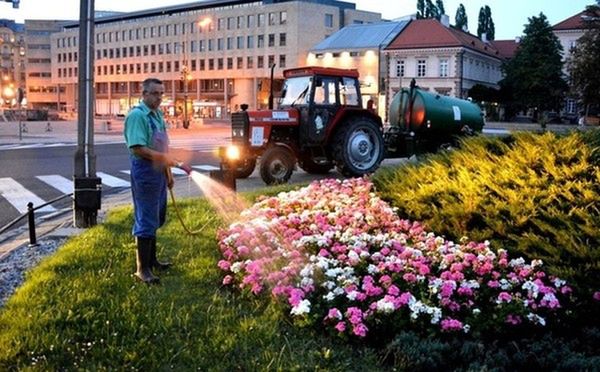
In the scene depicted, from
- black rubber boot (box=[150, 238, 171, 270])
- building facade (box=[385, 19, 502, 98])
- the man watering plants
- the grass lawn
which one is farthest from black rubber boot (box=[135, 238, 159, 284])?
building facade (box=[385, 19, 502, 98])

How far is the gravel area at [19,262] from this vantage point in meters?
6.59

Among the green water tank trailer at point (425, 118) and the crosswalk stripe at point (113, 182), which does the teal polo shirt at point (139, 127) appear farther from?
the green water tank trailer at point (425, 118)

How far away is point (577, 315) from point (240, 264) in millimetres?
2882

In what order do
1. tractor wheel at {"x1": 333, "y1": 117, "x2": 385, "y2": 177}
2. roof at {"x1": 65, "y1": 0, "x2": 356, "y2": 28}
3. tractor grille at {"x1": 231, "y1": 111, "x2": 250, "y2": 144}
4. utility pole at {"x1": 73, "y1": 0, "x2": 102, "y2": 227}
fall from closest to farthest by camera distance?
utility pole at {"x1": 73, "y1": 0, "x2": 102, "y2": 227}, tractor grille at {"x1": 231, "y1": 111, "x2": 250, "y2": 144}, tractor wheel at {"x1": 333, "y1": 117, "x2": 385, "y2": 177}, roof at {"x1": 65, "y1": 0, "x2": 356, "y2": 28}

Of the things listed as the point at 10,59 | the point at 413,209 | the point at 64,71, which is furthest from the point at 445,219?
the point at 10,59

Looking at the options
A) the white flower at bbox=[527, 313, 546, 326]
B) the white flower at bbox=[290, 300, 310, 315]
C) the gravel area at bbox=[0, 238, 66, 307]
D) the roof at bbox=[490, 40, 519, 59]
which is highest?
the roof at bbox=[490, 40, 519, 59]

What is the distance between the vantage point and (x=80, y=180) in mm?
9805

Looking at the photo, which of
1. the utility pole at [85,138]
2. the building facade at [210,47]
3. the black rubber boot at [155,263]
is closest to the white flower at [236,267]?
the black rubber boot at [155,263]

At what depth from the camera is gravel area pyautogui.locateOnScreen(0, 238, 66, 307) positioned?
Answer: 6.59 meters

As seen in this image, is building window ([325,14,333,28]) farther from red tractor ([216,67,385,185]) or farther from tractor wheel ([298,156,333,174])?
red tractor ([216,67,385,185])

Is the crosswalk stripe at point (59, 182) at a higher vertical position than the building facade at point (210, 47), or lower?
lower

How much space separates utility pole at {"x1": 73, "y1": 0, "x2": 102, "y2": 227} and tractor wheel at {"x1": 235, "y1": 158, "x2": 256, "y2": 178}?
6324 mm

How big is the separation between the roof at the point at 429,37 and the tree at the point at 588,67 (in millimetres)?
19856

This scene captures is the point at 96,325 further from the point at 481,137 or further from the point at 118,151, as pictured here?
the point at 118,151
